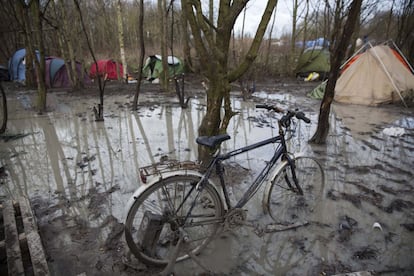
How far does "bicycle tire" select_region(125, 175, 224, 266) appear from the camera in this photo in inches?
78.4

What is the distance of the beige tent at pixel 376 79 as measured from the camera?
27.9 ft

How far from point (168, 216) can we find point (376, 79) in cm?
924

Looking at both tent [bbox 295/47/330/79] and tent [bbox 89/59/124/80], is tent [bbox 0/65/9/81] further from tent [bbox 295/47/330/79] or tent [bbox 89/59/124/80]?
tent [bbox 295/47/330/79]

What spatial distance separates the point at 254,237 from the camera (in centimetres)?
254

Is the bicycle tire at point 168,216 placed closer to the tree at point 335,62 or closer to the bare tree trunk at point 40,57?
the tree at point 335,62

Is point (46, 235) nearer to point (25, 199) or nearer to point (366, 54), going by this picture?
point (25, 199)

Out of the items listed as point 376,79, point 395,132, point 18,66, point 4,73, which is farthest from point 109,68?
point 395,132

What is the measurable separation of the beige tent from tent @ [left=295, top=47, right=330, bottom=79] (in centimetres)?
564

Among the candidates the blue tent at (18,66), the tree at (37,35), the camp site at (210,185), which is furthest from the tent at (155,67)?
the tree at (37,35)

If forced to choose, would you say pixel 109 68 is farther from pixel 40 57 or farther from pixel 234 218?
pixel 234 218

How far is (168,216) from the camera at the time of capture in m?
2.09

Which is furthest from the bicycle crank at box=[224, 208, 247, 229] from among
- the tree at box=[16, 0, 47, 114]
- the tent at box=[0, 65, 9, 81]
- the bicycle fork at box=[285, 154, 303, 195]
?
the tent at box=[0, 65, 9, 81]

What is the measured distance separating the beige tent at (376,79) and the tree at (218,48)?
281 inches

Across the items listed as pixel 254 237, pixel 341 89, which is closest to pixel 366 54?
pixel 341 89
